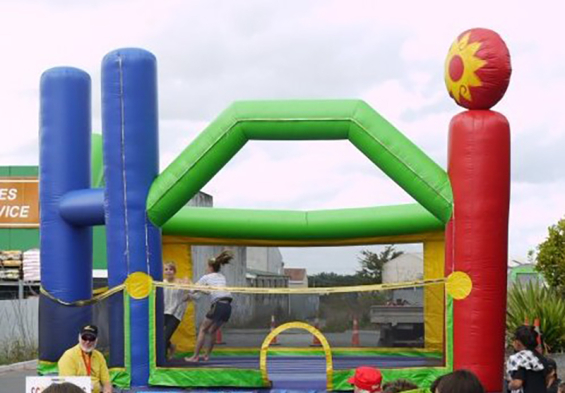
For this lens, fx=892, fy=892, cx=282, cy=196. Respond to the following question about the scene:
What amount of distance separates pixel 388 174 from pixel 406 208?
2.28 metres

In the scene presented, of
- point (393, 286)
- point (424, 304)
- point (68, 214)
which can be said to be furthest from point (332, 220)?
point (68, 214)

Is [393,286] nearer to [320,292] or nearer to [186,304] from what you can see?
[320,292]

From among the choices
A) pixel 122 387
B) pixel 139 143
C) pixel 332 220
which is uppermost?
pixel 139 143

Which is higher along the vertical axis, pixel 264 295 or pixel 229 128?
pixel 229 128

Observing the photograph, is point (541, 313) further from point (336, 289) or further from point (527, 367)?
point (527, 367)

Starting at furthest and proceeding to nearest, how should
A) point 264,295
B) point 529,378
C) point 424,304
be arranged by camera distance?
1. point 424,304
2. point 264,295
3. point 529,378

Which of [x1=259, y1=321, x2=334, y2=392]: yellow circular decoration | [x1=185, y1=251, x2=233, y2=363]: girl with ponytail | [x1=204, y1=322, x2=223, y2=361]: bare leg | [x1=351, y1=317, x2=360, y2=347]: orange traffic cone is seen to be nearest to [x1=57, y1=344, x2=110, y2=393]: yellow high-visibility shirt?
[x1=259, y1=321, x2=334, y2=392]: yellow circular decoration

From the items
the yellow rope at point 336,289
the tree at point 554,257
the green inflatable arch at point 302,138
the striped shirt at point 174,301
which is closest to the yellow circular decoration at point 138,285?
the yellow rope at point 336,289

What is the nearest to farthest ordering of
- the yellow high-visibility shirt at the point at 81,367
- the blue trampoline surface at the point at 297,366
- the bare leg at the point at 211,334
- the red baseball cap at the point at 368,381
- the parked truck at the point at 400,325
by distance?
the red baseball cap at the point at 368,381
the yellow high-visibility shirt at the point at 81,367
the blue trampoline surface at the point at 297,366
the bare leg at the point at 211,334
the parked truck at the point at 400,325

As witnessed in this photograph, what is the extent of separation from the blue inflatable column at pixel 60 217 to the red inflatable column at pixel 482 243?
4402mm

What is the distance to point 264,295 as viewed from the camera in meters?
10.1

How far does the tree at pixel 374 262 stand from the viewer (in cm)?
1356

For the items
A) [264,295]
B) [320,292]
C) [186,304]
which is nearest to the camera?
[320,292]

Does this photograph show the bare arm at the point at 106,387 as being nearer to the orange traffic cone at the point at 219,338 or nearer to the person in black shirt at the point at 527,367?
the orange traffic cone at the point at 219,338
